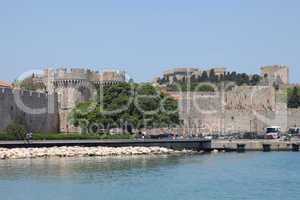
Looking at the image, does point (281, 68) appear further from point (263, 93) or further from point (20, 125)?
point (20, 125)

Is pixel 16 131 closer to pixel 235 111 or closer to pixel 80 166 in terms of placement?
pixel 80 166

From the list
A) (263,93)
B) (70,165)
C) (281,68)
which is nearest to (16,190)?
(70,165)

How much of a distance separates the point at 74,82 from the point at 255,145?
72.0ft

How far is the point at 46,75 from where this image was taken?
78312mm

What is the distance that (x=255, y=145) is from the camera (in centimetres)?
5706

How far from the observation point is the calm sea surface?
2756 centimetres

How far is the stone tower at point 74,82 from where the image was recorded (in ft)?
232

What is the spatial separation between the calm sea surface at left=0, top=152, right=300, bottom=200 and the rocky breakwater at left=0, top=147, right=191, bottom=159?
1.83 meters

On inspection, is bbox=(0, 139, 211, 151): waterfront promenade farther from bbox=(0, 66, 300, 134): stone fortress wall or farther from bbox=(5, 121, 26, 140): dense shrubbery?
bbox=(0, 66, 300, 134): stone fortress wall

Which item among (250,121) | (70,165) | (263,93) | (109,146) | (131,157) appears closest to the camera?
(70,165)

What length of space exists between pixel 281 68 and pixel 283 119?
55293mm

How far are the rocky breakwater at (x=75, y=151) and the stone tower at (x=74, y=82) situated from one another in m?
20.1

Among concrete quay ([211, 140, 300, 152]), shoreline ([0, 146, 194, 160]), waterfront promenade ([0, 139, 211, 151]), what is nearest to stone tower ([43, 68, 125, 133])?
concrete quay ([211, 140, 300, 152])

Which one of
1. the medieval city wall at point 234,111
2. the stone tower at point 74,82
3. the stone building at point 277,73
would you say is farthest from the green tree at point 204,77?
the stone tower at point 74,82
